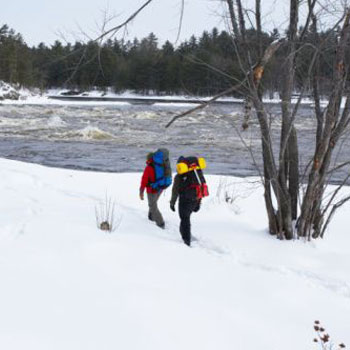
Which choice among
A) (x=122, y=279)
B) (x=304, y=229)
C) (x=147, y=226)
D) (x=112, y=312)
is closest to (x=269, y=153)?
(x=304, y=229)

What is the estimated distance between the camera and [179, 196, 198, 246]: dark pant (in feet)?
20.8

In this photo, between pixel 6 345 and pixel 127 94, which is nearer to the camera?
pixel 6 345

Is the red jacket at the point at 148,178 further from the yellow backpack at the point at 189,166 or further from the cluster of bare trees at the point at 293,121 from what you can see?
the cluster of bare trees at the point at 293,121

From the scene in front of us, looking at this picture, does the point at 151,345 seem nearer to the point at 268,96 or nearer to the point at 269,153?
the point at 269,153

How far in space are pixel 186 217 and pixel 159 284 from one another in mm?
1905

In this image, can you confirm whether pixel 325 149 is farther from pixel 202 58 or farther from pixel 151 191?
pixel 151 191

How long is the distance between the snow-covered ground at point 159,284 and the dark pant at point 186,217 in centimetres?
12

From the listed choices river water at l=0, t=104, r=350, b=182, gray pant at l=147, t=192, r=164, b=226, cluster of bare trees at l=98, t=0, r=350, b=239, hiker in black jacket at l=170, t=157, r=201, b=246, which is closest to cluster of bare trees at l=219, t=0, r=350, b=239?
cluster of bare trees at l=98, t=0, r=350, b=239

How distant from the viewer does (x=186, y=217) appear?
6.36 metres

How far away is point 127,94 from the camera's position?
8188 cm

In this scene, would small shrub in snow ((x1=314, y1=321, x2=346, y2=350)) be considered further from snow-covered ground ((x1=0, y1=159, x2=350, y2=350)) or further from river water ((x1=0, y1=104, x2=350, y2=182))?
river water ((x1=0, y1=104, x2=350, y2=182))

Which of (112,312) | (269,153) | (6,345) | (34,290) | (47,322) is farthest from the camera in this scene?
(269,153)

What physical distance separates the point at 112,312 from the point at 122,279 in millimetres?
726

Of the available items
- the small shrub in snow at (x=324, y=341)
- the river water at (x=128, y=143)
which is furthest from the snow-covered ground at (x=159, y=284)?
the river water at (x=128, y=143)
